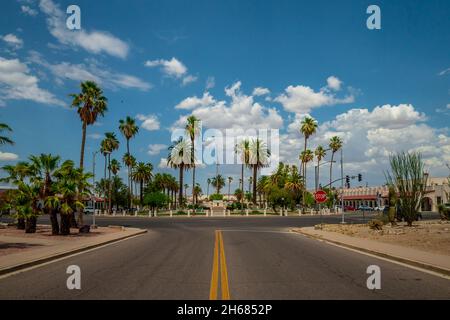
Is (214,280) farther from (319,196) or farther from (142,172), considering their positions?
(142,172)

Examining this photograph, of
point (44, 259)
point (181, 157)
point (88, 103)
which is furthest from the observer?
point (181, 157)

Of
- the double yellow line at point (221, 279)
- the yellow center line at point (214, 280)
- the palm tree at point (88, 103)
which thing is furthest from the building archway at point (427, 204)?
the yellow center line at point (214, 280)

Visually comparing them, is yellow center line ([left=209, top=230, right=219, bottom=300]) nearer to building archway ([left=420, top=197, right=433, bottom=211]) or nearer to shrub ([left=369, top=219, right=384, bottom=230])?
shrub ([left=369, top=219, right=384, bottom=230])

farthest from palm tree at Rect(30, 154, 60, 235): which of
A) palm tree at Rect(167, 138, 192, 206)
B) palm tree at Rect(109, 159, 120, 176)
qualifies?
palm tree at Rect(109, 159, 120, 176)

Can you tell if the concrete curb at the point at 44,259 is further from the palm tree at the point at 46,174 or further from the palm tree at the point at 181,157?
the palm tree at the point at 181,157

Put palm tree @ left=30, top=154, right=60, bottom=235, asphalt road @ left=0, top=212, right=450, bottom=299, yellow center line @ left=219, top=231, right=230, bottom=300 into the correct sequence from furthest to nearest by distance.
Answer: palm tree @ left=30, top=154, right=60, bottom=235 < asphalt road @ left=0, top=212, right=450, bottom=299 < yellow center line @ left=219, top=231, right=230, bottom=300

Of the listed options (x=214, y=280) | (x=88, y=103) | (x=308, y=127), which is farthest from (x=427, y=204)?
(x=214, y=280)

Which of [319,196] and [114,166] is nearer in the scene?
[319,196]

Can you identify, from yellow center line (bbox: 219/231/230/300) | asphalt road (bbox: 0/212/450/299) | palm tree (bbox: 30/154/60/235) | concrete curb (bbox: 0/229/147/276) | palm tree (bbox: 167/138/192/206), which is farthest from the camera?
palm tree (bbox: 167/138/192/206)

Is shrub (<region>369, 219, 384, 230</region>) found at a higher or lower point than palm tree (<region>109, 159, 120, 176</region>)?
lower

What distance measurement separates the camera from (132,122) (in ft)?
246

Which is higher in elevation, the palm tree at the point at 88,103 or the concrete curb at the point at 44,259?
the palm tree at the point at 88,103
